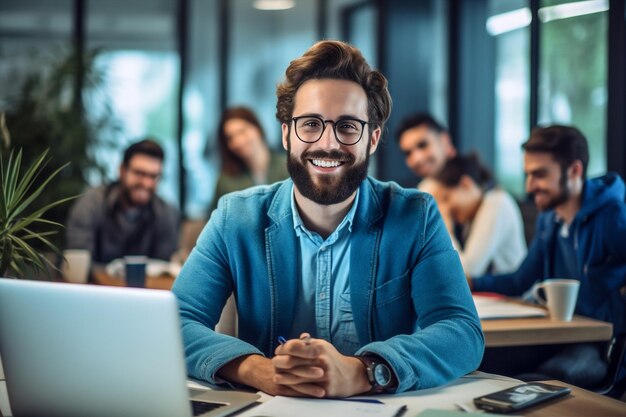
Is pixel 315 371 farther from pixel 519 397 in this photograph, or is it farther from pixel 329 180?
pixel 329 180

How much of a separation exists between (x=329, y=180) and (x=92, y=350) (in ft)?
2.97

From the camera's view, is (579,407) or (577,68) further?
(577,68)

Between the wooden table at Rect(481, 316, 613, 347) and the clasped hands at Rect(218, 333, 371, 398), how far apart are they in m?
0.93

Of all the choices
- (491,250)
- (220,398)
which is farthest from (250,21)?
(220,398)

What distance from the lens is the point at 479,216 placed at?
14.2 ft

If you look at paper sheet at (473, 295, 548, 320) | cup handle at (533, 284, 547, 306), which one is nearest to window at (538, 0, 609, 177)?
cup handle at (533, 284, 547, 306)

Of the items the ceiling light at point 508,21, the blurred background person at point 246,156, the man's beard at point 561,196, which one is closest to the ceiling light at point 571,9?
the ceiling light at point 508,21

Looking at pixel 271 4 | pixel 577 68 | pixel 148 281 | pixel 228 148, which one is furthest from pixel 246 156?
pixel 271 4

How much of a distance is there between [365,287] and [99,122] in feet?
17.4

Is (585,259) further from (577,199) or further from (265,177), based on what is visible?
(265,177)

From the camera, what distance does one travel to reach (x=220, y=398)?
1657 mm

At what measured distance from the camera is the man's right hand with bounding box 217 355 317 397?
66.0 inches

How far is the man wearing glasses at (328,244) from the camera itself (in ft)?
6.79

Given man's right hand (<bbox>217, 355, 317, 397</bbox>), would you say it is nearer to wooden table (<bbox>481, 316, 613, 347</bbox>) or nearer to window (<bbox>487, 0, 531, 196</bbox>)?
wooden table (<bbox>481, 316, 613, 347</bbox>)
